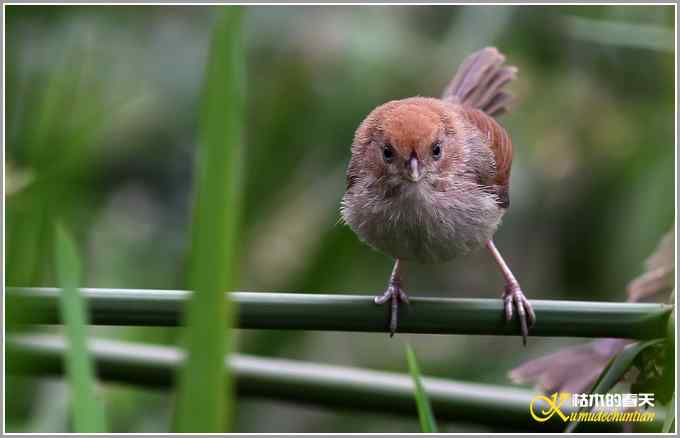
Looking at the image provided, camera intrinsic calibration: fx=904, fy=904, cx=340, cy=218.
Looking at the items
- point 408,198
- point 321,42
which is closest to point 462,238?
point 408,198

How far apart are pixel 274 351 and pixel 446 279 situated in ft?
5.78

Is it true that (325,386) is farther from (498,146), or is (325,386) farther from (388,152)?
(498,146)

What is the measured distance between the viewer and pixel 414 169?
280 cm

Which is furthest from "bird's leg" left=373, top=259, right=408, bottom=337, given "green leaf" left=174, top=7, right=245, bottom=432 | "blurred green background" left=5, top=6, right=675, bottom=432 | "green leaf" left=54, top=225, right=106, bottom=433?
"green leaf" left=174, top=7, right=245, bottom=432

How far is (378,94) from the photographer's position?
13.4 ft

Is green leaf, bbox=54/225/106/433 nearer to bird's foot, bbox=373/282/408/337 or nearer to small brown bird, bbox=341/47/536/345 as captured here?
bird's foot, bbox=373/282/408/337

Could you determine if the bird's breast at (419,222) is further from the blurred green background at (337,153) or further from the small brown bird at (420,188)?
the blurred green background at (337,153)

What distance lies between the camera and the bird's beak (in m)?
2.80

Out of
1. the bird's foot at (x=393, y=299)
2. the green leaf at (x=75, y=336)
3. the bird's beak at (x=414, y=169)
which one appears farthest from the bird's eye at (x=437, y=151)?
the green leaf at (x=75, y=336)

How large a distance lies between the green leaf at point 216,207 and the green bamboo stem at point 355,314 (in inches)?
30.6

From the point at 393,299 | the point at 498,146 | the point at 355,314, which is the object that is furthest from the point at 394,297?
the point at 498,146

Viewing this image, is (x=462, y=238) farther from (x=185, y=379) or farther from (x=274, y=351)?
(x=185, y=379)

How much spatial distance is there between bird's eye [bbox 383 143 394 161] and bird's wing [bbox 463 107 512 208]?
0.49m

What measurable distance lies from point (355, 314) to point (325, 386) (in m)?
0.23
